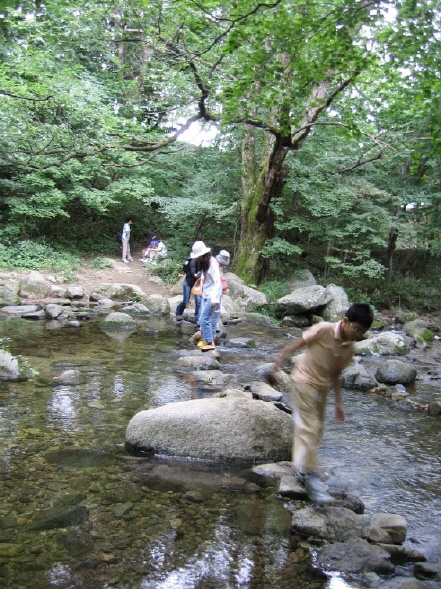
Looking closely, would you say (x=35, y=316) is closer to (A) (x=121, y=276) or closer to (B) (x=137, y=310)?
(B) (x=137, y=310)

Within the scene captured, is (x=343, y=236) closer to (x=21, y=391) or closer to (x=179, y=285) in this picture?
(x=179, y=285)

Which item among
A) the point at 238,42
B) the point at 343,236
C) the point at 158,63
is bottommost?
the point at 343,236

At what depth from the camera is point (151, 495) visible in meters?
3.88

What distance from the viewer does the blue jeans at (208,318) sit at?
28.7ft

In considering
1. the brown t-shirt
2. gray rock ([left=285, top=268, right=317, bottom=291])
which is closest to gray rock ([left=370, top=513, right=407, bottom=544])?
the brown t-shirt

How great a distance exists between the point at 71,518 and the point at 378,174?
17015mm

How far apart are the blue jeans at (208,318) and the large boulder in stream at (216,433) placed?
3.87 meters

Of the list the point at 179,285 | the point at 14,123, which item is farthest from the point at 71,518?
the point at 179,285

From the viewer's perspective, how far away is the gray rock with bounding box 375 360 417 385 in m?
8.20

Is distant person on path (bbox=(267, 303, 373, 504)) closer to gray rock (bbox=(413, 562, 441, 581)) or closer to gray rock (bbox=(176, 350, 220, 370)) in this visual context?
gray rock (bbox=(413, 562, 441, 581))

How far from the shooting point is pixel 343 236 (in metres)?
17.8

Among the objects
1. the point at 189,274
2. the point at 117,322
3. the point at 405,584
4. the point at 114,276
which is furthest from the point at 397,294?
the point at 405,584

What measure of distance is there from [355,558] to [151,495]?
5.21ft

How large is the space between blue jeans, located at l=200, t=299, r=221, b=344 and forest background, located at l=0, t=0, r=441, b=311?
127 inches
